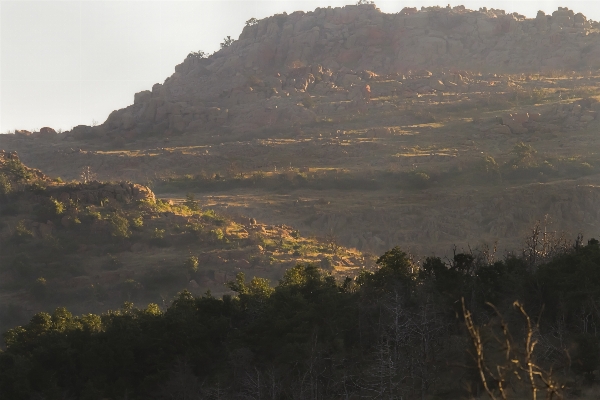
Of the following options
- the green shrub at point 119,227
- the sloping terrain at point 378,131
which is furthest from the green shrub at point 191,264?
the sloping terrain at point 378,131

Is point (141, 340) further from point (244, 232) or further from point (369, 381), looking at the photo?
point (244, 232)

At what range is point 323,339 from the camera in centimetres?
1853

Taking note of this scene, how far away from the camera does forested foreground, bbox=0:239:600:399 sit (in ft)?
55.8

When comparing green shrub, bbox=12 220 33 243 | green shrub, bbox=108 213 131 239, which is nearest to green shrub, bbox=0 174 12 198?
green shrub, bbox=12 220 33 243

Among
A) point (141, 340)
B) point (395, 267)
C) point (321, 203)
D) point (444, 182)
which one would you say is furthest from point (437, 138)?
point (141, 340)

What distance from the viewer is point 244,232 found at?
34.6 metres

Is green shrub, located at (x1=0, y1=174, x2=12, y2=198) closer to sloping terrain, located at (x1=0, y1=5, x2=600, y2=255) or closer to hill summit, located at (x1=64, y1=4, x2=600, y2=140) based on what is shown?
sloping terrain, located at (x1=0, y1=5, x2=600, y2=255)

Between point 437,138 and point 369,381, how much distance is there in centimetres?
3396

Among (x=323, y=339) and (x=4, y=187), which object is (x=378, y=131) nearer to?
(x=4, y=187)

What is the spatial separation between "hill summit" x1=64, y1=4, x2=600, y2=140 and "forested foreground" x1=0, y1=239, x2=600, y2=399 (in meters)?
36.4

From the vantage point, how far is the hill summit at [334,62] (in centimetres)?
5916

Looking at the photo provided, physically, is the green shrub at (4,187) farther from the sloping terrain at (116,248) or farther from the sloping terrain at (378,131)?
the sloping terrain at (378,131)

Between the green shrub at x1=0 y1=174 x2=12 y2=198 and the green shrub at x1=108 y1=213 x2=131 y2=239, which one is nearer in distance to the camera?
the green shrub at x1=108 y1=213 x2=131 y2=239

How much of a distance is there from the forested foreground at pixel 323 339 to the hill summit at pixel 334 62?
36.4 meters
